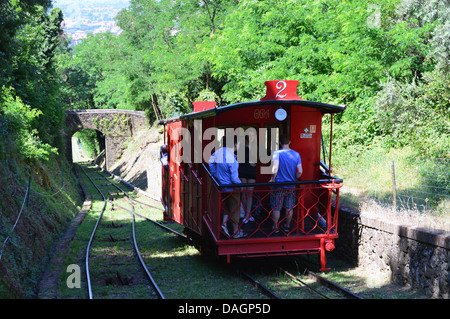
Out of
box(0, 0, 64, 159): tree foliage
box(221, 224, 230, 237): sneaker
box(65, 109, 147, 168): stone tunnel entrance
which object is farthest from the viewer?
box(65, 109, 147, 168): stone tunnel entrance

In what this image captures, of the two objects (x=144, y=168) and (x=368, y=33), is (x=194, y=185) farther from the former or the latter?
(x=144, y=168)

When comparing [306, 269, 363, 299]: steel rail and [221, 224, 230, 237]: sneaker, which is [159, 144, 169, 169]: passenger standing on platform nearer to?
[221, 224, 230, 237]: sneaker

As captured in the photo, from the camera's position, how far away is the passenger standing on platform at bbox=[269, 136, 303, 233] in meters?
8.80

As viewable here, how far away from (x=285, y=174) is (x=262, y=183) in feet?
2.24

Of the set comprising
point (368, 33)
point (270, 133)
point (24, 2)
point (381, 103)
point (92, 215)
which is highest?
point (24, 2)

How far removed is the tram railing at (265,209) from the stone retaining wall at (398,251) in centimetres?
65

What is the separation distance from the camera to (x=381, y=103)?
15.0m

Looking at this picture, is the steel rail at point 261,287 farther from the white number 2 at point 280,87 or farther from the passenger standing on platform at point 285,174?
the white number 2 at point 280,87

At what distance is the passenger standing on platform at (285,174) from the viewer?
8.80 metres

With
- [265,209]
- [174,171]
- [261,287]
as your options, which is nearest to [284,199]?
[265,209]

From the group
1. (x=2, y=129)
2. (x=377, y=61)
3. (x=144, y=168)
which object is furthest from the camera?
(x=144, y=168)

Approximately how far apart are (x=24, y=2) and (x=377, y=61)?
13236 millimetres

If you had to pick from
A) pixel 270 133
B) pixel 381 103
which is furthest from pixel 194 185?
pixel 381 103

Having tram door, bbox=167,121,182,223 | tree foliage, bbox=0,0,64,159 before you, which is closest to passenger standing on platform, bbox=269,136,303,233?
tram door, bbox=167,121,182,223
